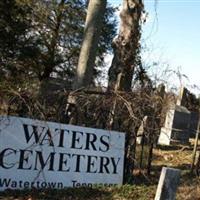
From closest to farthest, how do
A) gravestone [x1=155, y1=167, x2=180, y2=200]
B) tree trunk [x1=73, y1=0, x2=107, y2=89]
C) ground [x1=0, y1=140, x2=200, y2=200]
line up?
gravestone [x1=155, y1=167, x2=180, y2=200] < ground [x1=0, y1=140, x2=200, y2=200] < tree trunk [x1=73, y1=0, x2=107, y2=89]

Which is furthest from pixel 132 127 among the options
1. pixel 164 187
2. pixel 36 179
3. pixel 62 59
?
pixel 62 59

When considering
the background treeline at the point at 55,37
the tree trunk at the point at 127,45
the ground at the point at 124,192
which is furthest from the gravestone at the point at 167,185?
the background treeline at the point at 55,37

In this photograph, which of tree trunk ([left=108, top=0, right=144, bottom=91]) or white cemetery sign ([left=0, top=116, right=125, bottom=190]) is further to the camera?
tree trunk ([left=108, top=0, right=144, bottom=91])

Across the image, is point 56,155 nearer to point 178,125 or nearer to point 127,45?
point 127,45

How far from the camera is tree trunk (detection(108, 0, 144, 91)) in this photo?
33.9 ft

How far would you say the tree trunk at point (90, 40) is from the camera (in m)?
10.5

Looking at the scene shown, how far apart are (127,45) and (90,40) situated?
2.49 ft

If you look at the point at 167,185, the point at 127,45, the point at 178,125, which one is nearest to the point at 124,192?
the point at 167,185

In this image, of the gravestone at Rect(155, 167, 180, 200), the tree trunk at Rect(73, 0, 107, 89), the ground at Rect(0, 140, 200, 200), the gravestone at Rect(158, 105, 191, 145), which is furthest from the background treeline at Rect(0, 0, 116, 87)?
the gravestone at Rect(155, 167, 180, 200)

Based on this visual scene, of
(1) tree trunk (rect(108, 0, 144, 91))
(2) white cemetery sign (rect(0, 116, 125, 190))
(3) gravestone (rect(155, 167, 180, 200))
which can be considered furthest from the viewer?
(1) tree trunk (rect(108, 0, 144, 91))

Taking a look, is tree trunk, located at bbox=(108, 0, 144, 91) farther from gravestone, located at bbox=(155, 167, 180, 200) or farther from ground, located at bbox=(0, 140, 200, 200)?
gravestone, located at bbox=(155, 167, 180, 200)

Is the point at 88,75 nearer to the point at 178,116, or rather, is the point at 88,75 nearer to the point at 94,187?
the point at 94,187

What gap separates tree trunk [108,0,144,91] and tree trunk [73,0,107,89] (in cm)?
42

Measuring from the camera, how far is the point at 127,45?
10.5 meters
